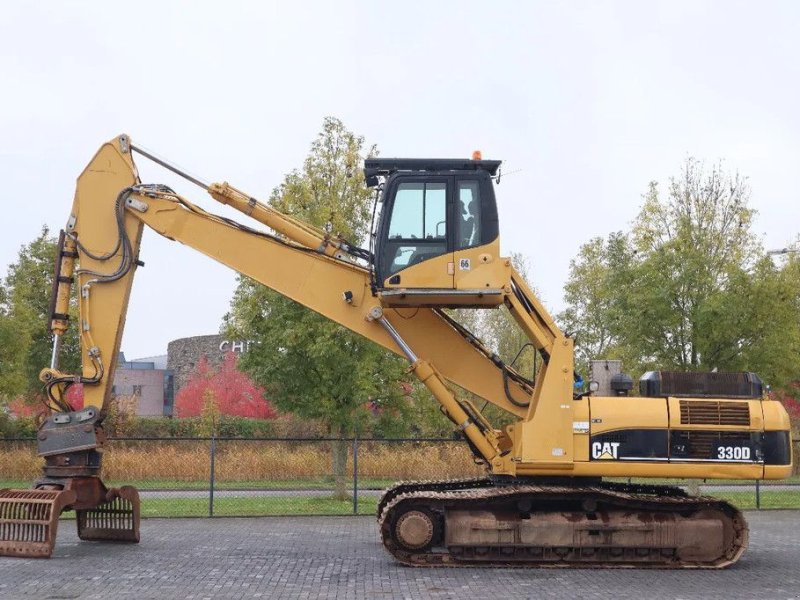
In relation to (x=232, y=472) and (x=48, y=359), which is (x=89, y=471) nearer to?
(x=232, y=472)

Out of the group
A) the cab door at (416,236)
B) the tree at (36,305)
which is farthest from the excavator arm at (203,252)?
the tree at (36,305)

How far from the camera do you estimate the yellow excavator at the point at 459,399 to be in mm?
13773

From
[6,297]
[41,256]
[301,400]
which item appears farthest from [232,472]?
[41,256]

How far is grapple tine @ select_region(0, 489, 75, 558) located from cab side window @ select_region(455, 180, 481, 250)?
650cm

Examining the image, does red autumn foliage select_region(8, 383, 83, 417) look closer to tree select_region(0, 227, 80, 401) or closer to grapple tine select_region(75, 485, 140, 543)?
tree select_region(0, 227, 80, 401)

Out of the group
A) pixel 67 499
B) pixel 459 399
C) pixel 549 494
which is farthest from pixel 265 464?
pixel 549 494

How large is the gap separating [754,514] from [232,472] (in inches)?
492

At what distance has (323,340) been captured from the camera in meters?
21.9

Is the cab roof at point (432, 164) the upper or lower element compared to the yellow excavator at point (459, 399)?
upper

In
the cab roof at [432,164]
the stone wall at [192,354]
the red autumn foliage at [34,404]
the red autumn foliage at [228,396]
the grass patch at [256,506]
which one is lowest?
the grass patch at [256,506]

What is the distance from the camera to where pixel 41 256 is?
36.2m

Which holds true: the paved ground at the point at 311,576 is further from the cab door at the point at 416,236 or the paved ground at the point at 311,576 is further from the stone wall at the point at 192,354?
the stone wall at the point at 192,354

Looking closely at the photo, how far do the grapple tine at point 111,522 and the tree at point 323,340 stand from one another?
22.6ft

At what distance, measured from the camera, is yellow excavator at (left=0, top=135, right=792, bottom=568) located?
45.2 feet
